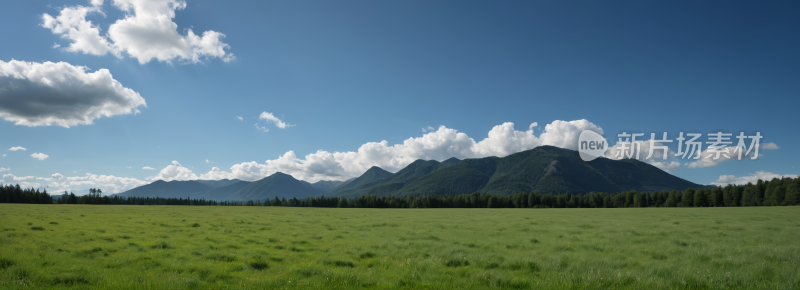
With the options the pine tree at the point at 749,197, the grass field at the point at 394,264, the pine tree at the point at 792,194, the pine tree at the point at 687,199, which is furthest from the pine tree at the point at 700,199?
the grass field at the point at 394,264

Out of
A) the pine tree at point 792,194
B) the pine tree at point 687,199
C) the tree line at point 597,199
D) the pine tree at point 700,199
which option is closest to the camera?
the pine tree at point 792,194

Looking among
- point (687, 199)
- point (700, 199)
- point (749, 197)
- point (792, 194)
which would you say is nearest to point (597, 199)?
point (687, 199)

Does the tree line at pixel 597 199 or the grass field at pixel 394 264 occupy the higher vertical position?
the grass field at pixel 394 264

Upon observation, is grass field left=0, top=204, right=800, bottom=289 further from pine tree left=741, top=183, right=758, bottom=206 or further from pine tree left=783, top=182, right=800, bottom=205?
pine tree left=741, top=183, right=758, bottom=206

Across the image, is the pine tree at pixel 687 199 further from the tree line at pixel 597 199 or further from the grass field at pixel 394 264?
the grass field at pixel 394 264

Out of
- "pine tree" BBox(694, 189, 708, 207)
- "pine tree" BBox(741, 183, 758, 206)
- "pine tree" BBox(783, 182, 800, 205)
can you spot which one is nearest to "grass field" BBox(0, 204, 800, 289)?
"pine tree" BBox(783, 182, 800, 205)

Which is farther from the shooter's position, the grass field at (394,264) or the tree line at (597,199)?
the tree line at (597,199)

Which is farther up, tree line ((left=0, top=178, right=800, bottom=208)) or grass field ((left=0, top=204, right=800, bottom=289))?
grass field ((left=0, top=204, right=800, bottom=289))

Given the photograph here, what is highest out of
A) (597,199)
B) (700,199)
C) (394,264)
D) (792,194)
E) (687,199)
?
(394,264)

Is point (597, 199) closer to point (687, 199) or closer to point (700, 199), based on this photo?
point (687, 199)

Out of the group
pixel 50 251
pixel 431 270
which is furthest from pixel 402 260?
pixel 50 251

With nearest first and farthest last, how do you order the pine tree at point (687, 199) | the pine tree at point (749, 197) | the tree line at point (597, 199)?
1. the tree line at point (597, 199)
2. the pine tree at point (749, 197)
3. the pine tree at point (687, 199)

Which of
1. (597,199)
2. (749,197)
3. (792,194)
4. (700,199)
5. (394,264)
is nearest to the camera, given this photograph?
(394,264)

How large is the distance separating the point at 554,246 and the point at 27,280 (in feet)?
74.2
